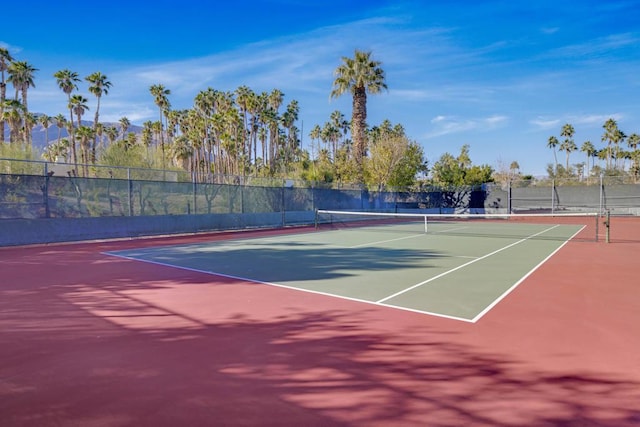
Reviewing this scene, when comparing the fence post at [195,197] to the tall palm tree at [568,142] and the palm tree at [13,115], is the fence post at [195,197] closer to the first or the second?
the palm tree at [13,115]

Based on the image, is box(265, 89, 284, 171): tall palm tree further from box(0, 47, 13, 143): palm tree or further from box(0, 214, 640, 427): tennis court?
box(0, 214, 640, 427): tennis court

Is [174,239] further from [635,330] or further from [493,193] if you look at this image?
[493,193]

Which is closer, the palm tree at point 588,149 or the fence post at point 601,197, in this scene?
the fence post at point 601,197

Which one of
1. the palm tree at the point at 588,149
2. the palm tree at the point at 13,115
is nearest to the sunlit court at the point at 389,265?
the palm tree at the point at 13,115

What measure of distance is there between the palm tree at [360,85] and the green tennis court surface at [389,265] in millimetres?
20483

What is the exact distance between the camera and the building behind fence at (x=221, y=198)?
1559 cm

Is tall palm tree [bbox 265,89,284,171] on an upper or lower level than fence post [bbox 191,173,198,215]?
upper

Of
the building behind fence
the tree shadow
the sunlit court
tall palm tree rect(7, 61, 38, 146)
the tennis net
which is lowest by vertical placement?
the tree shadow

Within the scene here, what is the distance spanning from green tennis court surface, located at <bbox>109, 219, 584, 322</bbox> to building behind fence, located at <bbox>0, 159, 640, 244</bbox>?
4.42 m

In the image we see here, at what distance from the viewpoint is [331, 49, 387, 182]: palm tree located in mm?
35875

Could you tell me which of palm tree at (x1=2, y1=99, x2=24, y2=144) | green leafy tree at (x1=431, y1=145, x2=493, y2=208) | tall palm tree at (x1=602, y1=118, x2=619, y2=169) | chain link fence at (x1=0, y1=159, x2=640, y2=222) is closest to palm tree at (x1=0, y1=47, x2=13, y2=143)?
palm tree at (x1=2, y1=99, x2=24, y2=144)

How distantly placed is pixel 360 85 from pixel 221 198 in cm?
1962

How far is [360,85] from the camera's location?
3594 cm

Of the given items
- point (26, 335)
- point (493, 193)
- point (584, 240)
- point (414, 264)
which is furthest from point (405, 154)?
point (26, 335)
